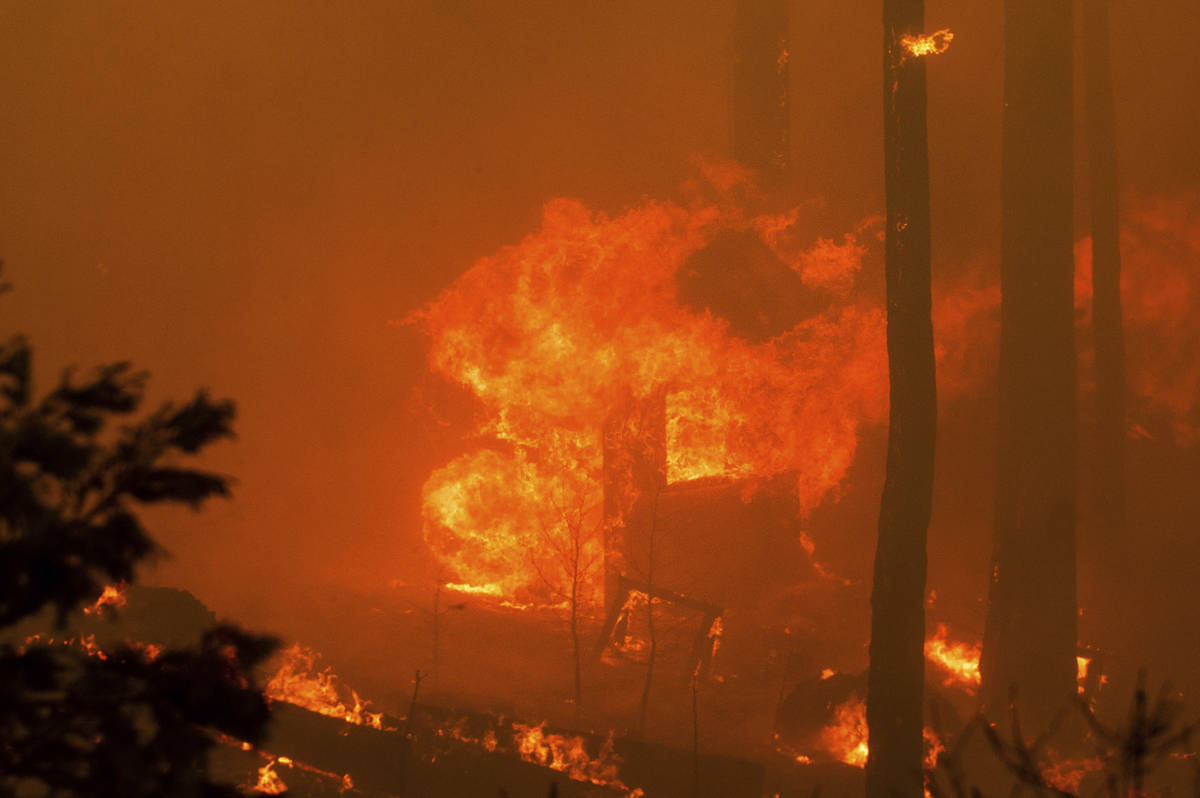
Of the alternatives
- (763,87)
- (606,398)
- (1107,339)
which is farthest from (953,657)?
(763,87)

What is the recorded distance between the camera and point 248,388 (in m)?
22.2

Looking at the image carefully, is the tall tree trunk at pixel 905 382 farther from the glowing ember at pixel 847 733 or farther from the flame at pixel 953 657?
the flame at pixel 953 657

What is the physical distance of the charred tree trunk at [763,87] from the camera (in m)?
18.3

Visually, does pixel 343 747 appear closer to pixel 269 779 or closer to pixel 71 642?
pixel 269 779

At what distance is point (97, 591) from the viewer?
2.13 metres

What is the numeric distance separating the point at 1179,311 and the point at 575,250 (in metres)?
11.8

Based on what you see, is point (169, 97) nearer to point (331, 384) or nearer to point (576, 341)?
point (331, 384)

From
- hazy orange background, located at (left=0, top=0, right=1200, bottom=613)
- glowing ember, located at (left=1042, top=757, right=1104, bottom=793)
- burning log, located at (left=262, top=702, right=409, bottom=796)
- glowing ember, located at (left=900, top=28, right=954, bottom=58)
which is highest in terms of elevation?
hazy orange background, located at (left=0, top=0, right=1200, bottom=613)

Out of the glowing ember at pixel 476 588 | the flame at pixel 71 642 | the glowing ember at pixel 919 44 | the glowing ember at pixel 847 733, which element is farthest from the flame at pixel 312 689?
the glowing ember at pixel 919 44

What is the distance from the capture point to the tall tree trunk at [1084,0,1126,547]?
14344mm

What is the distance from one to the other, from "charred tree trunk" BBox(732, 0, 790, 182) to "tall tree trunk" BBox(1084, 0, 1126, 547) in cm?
594

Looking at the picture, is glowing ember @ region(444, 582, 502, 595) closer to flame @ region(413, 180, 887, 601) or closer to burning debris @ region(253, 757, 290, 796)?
flame @ region(413, 180, 887, 601)

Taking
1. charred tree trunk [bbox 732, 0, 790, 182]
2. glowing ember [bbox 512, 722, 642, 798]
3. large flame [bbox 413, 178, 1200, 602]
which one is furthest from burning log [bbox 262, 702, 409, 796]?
charred tree trunk [bbox 732, 0, 790, 182]

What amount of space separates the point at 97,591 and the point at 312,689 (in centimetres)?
954
